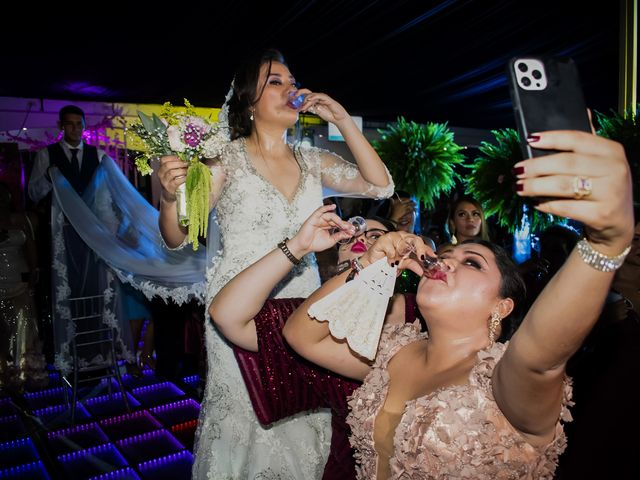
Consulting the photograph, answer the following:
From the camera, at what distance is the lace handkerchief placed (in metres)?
1.62

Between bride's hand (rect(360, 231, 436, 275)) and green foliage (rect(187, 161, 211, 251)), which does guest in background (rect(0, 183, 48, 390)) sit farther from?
bride's hand (rect(360, 231, 436, 275))

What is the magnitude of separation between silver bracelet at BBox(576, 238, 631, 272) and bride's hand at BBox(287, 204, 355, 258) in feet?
3.23

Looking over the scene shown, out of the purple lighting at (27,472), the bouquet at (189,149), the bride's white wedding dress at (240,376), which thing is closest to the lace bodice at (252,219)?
the bride's white wedding dress at (240,376)

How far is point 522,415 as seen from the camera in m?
1.25

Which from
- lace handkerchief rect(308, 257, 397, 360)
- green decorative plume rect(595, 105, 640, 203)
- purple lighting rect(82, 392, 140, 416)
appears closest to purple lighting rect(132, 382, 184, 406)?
purple lighting rect(82, 392, 140, 416)

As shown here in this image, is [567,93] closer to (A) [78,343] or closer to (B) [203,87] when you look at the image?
(A) [78,343]

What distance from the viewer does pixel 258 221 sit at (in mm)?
2354

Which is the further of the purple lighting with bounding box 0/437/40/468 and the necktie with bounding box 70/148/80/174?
the necktie with bounding box 70/148/80/174

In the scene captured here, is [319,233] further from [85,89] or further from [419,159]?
[85,89]

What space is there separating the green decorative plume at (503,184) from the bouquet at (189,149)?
7.68 ft

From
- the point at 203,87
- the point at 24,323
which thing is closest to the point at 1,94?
the point at 203,87

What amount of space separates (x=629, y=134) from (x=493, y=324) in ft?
6.74

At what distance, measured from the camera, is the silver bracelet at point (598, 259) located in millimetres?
862

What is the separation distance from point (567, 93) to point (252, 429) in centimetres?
187
